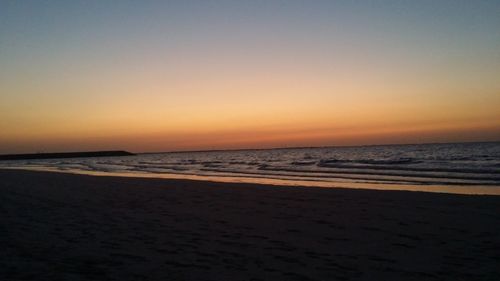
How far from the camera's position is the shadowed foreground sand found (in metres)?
5.55

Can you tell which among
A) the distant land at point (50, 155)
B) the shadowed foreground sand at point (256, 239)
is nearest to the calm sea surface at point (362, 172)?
the shadowed foreground sand at point (256, 239)

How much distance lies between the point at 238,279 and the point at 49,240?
4.22 meters

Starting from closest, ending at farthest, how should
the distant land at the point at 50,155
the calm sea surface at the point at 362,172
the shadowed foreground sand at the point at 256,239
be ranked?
the shadowed foreground sand at the point at 256,239
the calm sea surface at the point at 362,172
the distant land at the point at 50,155

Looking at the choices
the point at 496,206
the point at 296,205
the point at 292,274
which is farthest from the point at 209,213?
the point at 496,206

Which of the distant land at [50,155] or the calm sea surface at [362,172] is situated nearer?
the calm sea surface at [362,172]

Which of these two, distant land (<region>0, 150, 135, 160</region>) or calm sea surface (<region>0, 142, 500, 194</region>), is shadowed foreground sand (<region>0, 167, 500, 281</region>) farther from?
distant land (<region>0, 150, 135, 160</region>)

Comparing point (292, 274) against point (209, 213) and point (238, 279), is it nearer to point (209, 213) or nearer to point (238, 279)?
point (238, 279)

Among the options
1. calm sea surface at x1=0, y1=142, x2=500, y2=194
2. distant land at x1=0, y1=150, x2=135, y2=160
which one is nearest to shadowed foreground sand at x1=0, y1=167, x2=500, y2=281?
calm sea surface at x1=0, y1=142, x2=500, y2=194

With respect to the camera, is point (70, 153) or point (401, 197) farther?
point (70, 153)

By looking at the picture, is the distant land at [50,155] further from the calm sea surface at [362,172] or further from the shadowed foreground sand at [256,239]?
the shadowed foreground sand at [256,239]

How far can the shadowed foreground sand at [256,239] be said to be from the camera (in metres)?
5.55

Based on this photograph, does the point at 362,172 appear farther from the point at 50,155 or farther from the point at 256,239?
the point at 50,155

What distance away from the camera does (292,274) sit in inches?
213

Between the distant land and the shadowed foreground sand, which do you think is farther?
the distant land
